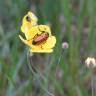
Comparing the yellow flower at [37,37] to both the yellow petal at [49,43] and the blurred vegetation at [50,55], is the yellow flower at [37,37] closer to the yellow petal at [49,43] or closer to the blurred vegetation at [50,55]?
the yellow petal at [49,43]

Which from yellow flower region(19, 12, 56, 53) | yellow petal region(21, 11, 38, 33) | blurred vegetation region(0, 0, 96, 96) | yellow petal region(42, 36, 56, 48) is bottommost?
blurred vegetation region(0, 0, 96, 96)

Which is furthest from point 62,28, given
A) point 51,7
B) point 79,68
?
point 79,68

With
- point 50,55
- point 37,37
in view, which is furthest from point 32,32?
point 50,55

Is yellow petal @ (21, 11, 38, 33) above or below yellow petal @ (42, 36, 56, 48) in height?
above

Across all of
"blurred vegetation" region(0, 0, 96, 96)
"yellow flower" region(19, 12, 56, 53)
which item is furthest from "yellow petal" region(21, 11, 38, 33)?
"blurred vegetation" region(0, 0, 96, 96)

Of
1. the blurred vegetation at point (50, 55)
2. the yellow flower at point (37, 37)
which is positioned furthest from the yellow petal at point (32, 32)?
the blurred vegetation at point (50, 55)

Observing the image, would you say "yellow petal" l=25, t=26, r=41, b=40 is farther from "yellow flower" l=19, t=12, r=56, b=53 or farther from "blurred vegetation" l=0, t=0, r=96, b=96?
"blurred vegetation" l=0, t=0, r=96, b=96

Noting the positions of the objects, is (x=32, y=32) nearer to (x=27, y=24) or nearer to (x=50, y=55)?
(x=27, y=24)
